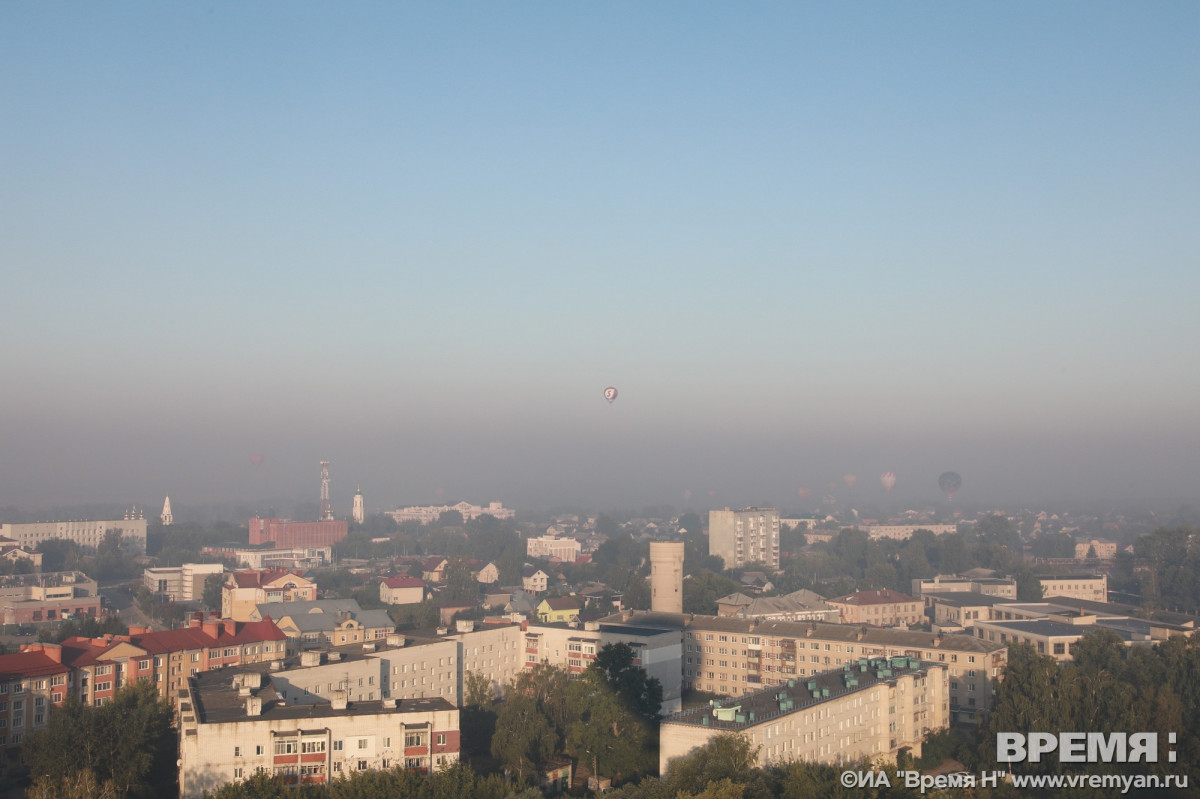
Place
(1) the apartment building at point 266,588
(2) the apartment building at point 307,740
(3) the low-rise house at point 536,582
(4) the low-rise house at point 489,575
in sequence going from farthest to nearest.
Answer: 1. (4) the low-rise house at point 489,575
2. (3) the low-rise house at point 536,582
3. (1) the apartment building at point 266,588
4. (2) the apartment building at point 307,740

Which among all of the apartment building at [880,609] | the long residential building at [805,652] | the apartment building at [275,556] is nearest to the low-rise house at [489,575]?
the apartment building at [275,556]

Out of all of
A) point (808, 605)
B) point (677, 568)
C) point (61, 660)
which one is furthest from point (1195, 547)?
point (61, 660)

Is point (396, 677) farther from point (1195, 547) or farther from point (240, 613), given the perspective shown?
point (1195, 547)

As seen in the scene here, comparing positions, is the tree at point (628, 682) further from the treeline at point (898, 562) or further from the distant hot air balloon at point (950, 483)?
the distant hot air balloon at point (950, 483)

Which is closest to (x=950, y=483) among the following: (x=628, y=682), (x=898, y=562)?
(x=898, y=562)

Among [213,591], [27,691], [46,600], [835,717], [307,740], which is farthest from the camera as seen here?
[213,591]

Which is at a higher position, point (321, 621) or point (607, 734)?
point (321, 621)

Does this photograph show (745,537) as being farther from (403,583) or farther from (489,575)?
(403,583)
